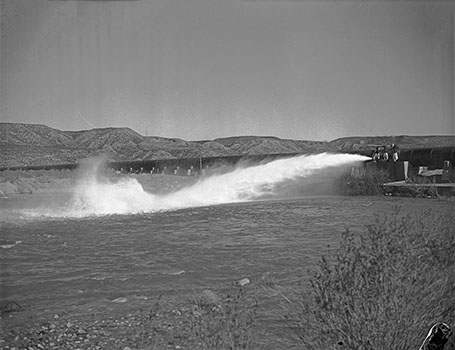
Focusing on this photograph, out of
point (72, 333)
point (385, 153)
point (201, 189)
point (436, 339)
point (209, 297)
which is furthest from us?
point (385, 153)

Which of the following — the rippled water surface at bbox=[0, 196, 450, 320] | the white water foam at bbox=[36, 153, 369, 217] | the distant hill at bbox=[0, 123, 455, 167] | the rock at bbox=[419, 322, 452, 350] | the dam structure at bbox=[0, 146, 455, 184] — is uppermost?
the distant hill at bbox=[0, 123, 455, 167]

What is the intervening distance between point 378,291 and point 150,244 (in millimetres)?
1160

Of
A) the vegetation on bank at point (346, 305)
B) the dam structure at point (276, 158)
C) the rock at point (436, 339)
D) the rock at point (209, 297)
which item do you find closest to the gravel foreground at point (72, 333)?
the vegetation on bank at point (346, 305)

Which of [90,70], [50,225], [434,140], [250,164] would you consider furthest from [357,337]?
[90,70]

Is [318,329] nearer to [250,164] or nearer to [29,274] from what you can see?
[250,164]

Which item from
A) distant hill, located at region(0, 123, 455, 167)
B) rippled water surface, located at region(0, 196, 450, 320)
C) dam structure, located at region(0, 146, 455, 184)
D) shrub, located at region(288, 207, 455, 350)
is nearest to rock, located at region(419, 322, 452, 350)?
shrub, located at region(288, 207, 455, 350)

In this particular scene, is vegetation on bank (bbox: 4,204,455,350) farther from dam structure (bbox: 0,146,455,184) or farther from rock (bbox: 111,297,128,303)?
dam structure (bbox: 0,146,455,184)

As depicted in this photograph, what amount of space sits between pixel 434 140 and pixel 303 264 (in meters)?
1.11

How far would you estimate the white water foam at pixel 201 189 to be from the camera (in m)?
2.04

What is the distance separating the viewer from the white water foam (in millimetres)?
2037

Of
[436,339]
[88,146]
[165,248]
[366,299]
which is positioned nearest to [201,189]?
[165,248]

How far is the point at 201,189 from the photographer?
7.39ft

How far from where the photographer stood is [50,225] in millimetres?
1993

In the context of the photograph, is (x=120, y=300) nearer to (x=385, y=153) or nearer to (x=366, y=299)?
(x=366, y=299)
